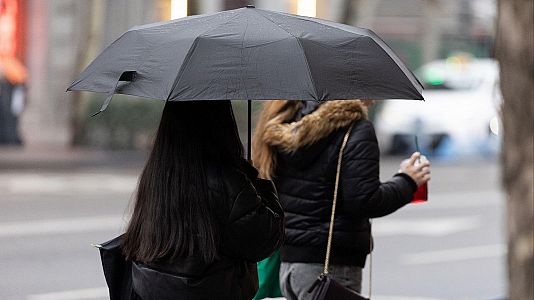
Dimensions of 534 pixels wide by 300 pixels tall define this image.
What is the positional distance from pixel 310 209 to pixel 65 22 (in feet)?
73.5

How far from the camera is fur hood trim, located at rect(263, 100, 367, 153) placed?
4.96 metres

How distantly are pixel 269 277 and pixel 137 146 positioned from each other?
18.0 m

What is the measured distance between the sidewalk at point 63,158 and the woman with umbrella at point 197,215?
16.1 m

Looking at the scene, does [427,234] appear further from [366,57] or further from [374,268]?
[366,57]

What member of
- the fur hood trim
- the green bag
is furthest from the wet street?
the fur hood trim

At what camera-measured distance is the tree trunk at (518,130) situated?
1.82 metres

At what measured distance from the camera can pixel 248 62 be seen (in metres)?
3.86

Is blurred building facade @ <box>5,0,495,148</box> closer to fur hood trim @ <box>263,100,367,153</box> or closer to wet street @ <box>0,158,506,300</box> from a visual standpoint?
wet street @ <box>0,158,506,300</box>

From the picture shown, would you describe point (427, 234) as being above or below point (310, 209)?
below

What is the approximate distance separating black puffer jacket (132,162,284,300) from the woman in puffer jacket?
1064 mm

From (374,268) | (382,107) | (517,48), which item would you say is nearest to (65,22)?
(382,107)

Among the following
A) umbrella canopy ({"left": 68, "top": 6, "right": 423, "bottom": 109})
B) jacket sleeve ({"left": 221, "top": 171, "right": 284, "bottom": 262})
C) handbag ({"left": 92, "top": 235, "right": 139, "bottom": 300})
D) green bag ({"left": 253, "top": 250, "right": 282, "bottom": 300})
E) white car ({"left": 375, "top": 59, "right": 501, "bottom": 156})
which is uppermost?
umbrella canopy ({"left": 68, "top": 6, "right": 423, "bottom": 109})

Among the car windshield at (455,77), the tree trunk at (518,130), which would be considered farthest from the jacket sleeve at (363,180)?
the car windshield at (455,77)

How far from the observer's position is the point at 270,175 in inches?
201
